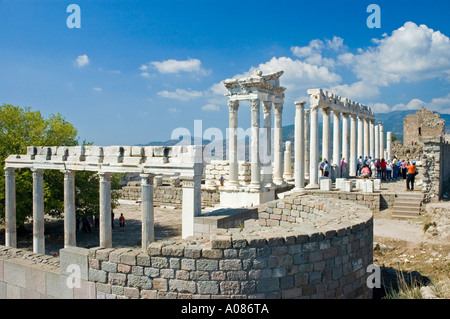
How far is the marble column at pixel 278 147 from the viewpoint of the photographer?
22969mm

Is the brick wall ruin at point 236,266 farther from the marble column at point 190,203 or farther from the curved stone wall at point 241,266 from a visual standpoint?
the marble column at point 190,203

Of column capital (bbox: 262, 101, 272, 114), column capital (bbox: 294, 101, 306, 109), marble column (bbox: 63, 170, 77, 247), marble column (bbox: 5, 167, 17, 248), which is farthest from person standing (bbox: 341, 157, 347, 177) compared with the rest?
marble column (bbox: 5, 167, 17, 248)

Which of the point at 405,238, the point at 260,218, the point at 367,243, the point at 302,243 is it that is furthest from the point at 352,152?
the point at 302,243

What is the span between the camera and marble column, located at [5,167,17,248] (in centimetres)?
1758

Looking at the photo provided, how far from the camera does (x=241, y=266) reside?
603cm

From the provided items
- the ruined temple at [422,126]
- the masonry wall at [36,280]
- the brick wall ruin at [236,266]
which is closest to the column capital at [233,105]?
the masonry wall at [36,280]

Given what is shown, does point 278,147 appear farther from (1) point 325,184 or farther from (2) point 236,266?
(2) point 236,266

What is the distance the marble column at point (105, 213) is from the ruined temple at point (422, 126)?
4167cm

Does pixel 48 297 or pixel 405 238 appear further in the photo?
pixel 405 238

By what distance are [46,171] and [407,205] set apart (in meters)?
17.9
